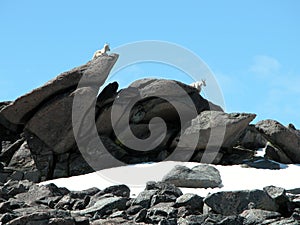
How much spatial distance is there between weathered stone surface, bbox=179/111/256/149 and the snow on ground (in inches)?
82.8

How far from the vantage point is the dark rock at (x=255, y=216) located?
13618mm

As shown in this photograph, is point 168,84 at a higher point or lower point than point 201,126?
higher

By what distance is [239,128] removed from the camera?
27000 mm

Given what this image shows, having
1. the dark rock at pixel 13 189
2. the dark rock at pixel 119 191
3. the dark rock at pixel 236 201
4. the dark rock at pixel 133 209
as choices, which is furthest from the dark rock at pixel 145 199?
the dark rock at pixel 13 189

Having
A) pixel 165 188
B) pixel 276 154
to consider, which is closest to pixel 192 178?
pixel 165 188

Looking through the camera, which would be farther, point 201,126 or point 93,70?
point 93,70

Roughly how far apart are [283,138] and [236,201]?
39.7 ft

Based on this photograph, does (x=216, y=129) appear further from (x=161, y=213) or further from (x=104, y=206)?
(x=161, y=213)

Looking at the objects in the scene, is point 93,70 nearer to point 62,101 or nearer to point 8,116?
point 62,101

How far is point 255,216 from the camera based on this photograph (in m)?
14.0

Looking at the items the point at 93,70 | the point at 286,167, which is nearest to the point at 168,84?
the point at 93,70

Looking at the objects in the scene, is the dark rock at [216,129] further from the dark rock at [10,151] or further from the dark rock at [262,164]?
the dark rock at [10,151]

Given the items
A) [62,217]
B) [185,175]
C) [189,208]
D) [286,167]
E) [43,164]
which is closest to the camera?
[62,217]

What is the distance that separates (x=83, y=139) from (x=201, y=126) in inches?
234
